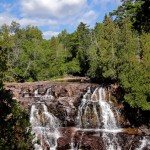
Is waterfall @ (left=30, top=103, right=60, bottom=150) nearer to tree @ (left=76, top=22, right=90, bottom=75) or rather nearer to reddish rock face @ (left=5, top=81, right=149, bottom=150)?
reddish rock face @ (left=5, top=81, right=149, bottom=150)

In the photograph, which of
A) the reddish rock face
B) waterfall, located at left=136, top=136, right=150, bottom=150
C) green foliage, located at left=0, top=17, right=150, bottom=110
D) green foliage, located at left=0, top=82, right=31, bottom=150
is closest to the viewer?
green foliage, located at left=0, top=82, right=31, bottom=150

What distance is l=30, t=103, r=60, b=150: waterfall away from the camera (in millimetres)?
30458

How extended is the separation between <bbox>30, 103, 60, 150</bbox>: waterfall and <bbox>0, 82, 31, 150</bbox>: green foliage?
1858 centimetres

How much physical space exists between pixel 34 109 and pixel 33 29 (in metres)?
73.3

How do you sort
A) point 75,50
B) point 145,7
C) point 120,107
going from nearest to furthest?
point 145,7 → point 120,107 → point 75,50

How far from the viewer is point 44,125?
1313 inches

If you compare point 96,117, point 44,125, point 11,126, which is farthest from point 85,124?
point 11,126

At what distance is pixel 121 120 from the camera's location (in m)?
34.5

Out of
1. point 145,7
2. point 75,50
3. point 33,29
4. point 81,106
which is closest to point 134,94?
point 81,106

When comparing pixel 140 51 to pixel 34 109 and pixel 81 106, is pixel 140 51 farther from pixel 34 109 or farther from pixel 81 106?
pixel 34 109

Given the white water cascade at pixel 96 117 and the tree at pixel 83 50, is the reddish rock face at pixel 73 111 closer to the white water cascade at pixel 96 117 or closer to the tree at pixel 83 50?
the white water cascade at pixel 96 117

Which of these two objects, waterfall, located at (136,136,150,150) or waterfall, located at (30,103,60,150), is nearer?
waterfall, located at (136,136,150,150)

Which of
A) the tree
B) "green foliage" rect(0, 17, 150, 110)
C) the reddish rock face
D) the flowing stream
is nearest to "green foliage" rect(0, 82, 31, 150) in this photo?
"green foliage" rect(0, 17, 150, 110)

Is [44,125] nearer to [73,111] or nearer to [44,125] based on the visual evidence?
[44,125]
